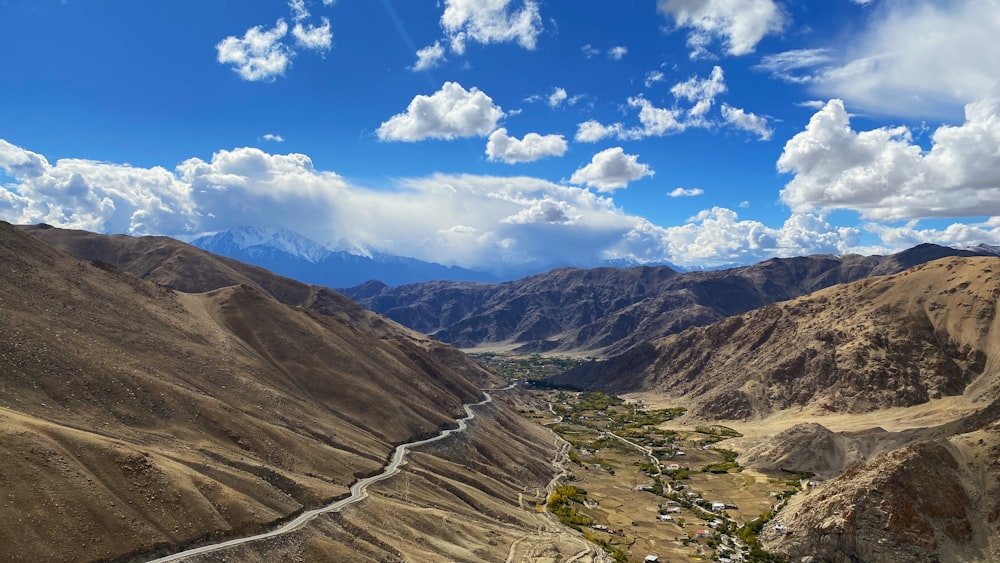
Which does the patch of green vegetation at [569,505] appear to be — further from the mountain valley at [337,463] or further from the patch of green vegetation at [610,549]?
the patch of green vegetation at [610,549]

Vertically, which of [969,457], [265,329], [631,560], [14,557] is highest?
[265,329]

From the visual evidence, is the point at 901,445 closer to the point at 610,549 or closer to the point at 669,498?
the point at 669,498

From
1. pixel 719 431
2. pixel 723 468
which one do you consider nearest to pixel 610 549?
pixel 723 468

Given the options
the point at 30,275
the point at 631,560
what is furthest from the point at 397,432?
the point at 30,275

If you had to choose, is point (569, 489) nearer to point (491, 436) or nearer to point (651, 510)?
point (651, 510)

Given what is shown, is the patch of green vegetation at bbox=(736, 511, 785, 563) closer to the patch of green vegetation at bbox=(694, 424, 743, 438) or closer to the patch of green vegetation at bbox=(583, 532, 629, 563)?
the patch of green vegetation at bbox=(583, 532, 629, 563)

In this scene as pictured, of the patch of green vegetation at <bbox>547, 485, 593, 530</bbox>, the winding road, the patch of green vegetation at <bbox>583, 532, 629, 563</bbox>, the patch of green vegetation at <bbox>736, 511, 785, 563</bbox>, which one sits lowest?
the patch of green vegetation at <bbox>583, 532, 629, 563</bbox>

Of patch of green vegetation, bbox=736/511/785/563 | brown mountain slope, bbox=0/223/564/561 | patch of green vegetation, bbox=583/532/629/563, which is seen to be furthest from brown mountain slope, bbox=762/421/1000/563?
brown mountain slope, bbox=0/223/564/561
